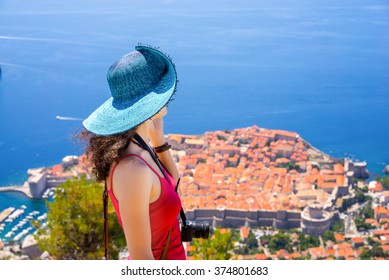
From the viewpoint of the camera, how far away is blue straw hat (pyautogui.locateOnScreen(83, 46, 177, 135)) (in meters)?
0.58

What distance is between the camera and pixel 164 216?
0.60m

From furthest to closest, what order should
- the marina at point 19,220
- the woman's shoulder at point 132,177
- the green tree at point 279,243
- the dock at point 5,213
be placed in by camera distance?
the dock at point 5,213 < the marina at point 19,220 < the green tree at point 279,243 < the woman's shoulder at point 132,177

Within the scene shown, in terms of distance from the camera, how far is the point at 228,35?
52.4 ft

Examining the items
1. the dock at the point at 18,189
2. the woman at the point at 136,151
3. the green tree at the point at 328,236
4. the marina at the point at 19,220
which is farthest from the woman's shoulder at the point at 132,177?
the dock at the point at 18,189

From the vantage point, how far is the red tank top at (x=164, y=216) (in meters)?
0.59

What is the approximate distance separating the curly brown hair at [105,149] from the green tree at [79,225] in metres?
1.54

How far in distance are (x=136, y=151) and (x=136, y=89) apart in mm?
67

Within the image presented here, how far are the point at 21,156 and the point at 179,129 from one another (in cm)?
309

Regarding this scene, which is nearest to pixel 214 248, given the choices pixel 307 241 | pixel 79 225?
pixel 79 225

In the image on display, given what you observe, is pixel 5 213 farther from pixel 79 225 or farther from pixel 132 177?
pixel 132 177

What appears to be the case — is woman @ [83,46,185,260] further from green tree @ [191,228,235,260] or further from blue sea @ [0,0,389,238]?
blue sea @ [0,0,389,238]

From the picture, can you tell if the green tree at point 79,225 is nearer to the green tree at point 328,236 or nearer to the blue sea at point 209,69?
the green tree at point 328,236

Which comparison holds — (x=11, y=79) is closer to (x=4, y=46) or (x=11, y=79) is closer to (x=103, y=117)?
(x=4, y=46)
